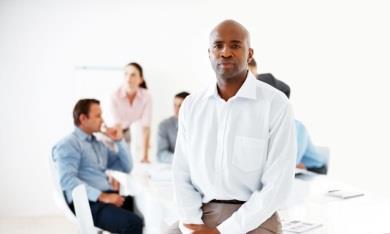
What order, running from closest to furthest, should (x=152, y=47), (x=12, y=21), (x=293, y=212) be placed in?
(x=293, y=212) → (x=12, y=21) → (x=152, y=47)

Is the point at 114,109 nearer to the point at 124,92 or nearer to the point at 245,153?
the point at 124,92

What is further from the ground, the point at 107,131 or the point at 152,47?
the point at 152,47

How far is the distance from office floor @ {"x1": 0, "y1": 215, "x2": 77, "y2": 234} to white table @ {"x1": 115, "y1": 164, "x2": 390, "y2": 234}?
194 cm

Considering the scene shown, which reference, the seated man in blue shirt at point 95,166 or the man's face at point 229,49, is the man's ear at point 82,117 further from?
the man's face at point 229,49

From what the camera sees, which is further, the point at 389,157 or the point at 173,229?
the point at 389,157

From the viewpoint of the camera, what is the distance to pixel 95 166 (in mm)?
3451

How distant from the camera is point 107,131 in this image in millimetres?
3756

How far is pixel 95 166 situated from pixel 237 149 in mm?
1995

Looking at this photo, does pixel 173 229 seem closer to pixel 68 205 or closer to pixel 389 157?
pixel 68 205

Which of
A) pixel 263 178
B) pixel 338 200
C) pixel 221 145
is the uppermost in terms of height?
pixel 221 145

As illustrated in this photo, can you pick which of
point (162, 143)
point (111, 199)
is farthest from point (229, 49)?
point (162, 143)

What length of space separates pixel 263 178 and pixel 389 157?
2.06 metres

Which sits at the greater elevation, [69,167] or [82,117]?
[82,117]

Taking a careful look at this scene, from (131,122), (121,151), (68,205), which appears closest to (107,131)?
(121,151)
